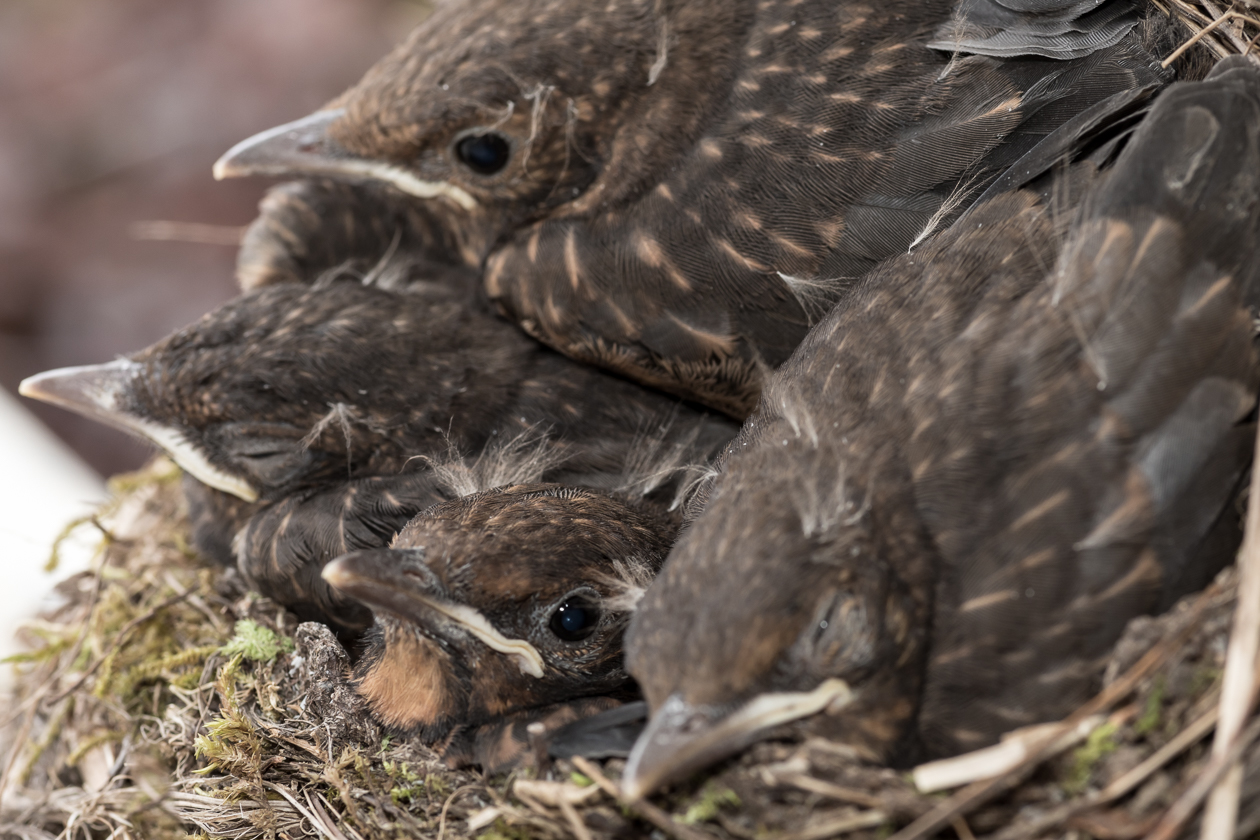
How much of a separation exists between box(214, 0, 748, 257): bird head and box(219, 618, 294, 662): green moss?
963 mm

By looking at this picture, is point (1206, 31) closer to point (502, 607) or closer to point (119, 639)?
point (502, 607)

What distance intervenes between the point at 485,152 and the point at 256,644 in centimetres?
107

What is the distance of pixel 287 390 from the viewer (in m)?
2.14

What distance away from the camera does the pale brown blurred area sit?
487 cm

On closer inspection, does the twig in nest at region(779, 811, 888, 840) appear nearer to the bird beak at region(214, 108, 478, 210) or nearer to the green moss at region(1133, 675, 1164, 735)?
the green moss at region(1133, 675, 1164, 735)

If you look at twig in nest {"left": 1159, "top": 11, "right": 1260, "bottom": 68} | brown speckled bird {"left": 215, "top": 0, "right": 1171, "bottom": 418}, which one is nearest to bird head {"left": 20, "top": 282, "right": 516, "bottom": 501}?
brown speckled bird {"left": 215, "top": 0, "right": 1171, "bottom": 418}

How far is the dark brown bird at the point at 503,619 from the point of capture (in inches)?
67.6

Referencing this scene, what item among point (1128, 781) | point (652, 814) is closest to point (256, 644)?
point (652, 814)

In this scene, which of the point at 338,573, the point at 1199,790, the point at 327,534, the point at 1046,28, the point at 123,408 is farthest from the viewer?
the point at 123,408

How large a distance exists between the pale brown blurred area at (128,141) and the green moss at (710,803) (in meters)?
3.88

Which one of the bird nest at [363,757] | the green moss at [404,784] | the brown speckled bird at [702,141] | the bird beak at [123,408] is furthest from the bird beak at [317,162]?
the green moss at [404,784]

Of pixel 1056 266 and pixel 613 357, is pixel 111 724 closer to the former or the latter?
pixel 613 357

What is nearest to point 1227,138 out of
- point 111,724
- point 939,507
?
point 939,507

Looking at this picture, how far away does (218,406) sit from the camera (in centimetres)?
215
